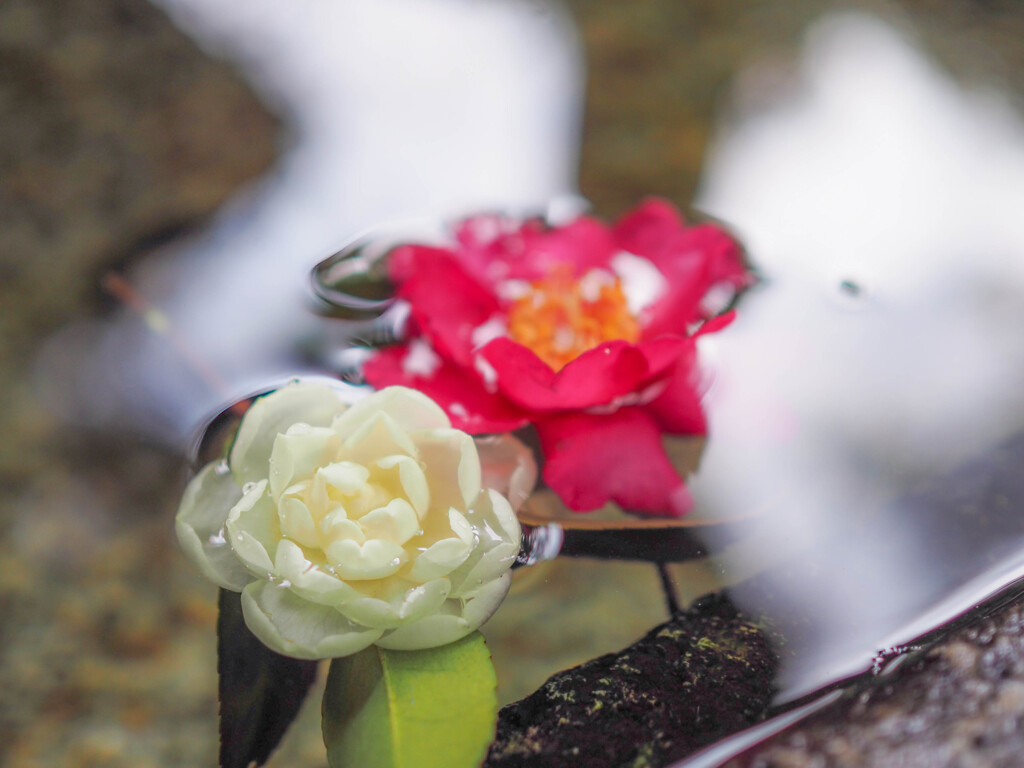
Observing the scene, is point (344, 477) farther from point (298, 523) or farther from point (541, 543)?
point (541, 543)

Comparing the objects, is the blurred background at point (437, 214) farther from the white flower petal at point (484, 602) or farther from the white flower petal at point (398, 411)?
the white flower petal at point (398, 411)

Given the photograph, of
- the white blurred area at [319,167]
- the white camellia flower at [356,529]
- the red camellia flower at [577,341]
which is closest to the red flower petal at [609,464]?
the red camellia flower at [577,341]

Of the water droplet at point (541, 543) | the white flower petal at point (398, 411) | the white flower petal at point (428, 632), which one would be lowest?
the water droplet at point (541, 543)

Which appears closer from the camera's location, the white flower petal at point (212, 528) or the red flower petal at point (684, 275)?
the white flower petal at point (212, 528)

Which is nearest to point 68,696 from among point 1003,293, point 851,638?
point 851,638

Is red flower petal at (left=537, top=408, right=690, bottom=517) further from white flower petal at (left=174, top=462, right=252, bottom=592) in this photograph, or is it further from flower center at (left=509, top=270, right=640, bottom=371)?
white flower petal at (left=174, top=462, right=252, bottom=592)

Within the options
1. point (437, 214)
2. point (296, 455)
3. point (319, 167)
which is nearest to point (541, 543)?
→ point (296, 455)
